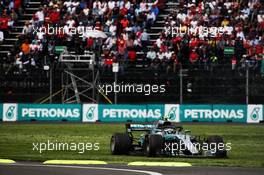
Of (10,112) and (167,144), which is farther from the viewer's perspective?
(10,112)

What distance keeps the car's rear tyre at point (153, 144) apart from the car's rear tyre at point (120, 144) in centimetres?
81

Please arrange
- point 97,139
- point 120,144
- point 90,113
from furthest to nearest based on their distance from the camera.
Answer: point 90,113
point 97,139
point 120,144

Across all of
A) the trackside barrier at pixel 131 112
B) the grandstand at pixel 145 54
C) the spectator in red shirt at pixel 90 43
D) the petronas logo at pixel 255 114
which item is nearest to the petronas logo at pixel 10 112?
the trackside barrier at pixel 131 112

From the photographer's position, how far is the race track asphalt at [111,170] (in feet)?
59.2

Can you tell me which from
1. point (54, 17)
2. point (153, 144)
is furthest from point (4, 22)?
point (153, 144)

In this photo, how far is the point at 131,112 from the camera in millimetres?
39938

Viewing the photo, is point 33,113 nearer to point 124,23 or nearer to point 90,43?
point 90,43

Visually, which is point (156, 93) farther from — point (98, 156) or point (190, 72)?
point (98, 156)

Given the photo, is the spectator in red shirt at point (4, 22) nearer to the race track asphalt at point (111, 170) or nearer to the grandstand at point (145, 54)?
the grandstand at point (145, 54)

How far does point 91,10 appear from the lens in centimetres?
4384

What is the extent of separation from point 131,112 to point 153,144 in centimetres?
1767

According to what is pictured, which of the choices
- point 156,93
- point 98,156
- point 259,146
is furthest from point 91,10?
point 98,156

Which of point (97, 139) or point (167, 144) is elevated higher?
point (167, 144)

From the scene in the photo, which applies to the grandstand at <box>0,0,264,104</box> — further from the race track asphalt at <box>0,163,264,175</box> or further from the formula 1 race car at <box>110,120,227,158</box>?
the race track asphalt at <box>0,163,264,175</box>
